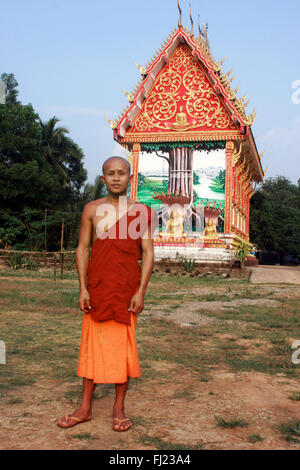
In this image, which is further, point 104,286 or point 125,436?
point 104,286

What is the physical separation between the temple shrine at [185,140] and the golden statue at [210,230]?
0.04 meters

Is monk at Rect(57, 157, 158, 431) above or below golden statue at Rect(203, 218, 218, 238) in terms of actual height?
below

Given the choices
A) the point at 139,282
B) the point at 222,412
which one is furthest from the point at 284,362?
the point at 139,282

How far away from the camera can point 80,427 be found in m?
2.92

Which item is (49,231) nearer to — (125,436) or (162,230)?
(162,230)

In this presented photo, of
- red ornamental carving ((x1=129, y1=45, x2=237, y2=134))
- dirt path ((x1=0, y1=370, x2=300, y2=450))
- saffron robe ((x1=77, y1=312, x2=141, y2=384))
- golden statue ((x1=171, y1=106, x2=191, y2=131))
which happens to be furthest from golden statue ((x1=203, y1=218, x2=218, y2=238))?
saffron robe ((x1=77, y1=312, x2=141, y2=384))

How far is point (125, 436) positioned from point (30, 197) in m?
20.1

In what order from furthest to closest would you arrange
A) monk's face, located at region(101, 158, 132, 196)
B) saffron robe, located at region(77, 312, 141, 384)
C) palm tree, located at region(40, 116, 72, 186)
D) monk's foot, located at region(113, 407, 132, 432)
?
palm tree, located at region(40, 116, 72, 186)
monk's face, located at region(101, 158, 132, 196)
saffron robe, located at region(77, 312, 141, 384)
monk's foot, located at region(113, 407, 132, 432)

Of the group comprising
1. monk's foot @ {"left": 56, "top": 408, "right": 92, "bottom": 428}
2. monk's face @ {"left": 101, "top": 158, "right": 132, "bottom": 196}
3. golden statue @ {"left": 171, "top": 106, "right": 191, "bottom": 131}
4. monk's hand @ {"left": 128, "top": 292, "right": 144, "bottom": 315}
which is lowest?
monk's foot @ {"left": 56, "top": 408, "right": 92, "bottom": 428}

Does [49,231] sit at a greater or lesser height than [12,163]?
lesser

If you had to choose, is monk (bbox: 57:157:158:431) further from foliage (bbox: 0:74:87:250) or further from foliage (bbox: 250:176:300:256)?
foliage (bbox: 250:176:300:256)

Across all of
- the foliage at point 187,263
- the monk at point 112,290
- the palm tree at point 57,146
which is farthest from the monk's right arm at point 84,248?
the palm tree at point 57,146

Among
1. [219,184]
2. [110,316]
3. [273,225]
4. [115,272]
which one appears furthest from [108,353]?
[273,225]

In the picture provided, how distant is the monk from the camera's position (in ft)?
9.87
